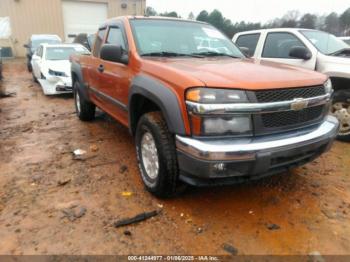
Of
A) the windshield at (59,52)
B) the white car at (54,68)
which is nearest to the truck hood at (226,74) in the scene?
the white car at (54,68)

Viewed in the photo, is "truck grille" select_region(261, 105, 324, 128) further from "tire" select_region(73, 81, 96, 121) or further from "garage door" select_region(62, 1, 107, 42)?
"garage door" select_region(62, 1, 107, 42)

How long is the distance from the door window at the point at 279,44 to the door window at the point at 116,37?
3100mm

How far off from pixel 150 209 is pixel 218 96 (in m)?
1.35

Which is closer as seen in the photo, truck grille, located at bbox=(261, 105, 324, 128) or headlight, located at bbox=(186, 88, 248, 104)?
headlight, located at bbox=(186, 88, 248, 104)

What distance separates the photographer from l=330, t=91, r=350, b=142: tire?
191 inches

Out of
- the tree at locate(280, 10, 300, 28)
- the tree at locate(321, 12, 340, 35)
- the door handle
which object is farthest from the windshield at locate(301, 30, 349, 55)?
the tree at locate(280, 10, 300, 28)

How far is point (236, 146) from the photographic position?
2.46 metres

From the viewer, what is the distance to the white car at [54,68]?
344 inches

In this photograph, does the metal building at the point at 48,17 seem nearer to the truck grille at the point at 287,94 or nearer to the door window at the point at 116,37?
the door window at the point at 116,37

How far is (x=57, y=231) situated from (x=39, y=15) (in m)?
22.1

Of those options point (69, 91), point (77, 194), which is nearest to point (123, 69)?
point (77, 194)

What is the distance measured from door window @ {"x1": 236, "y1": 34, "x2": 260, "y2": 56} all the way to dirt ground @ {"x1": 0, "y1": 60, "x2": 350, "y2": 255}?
8.96 feet

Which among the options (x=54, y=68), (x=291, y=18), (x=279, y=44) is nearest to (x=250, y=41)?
(x=279, y=44)

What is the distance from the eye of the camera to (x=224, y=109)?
2.46 meters
